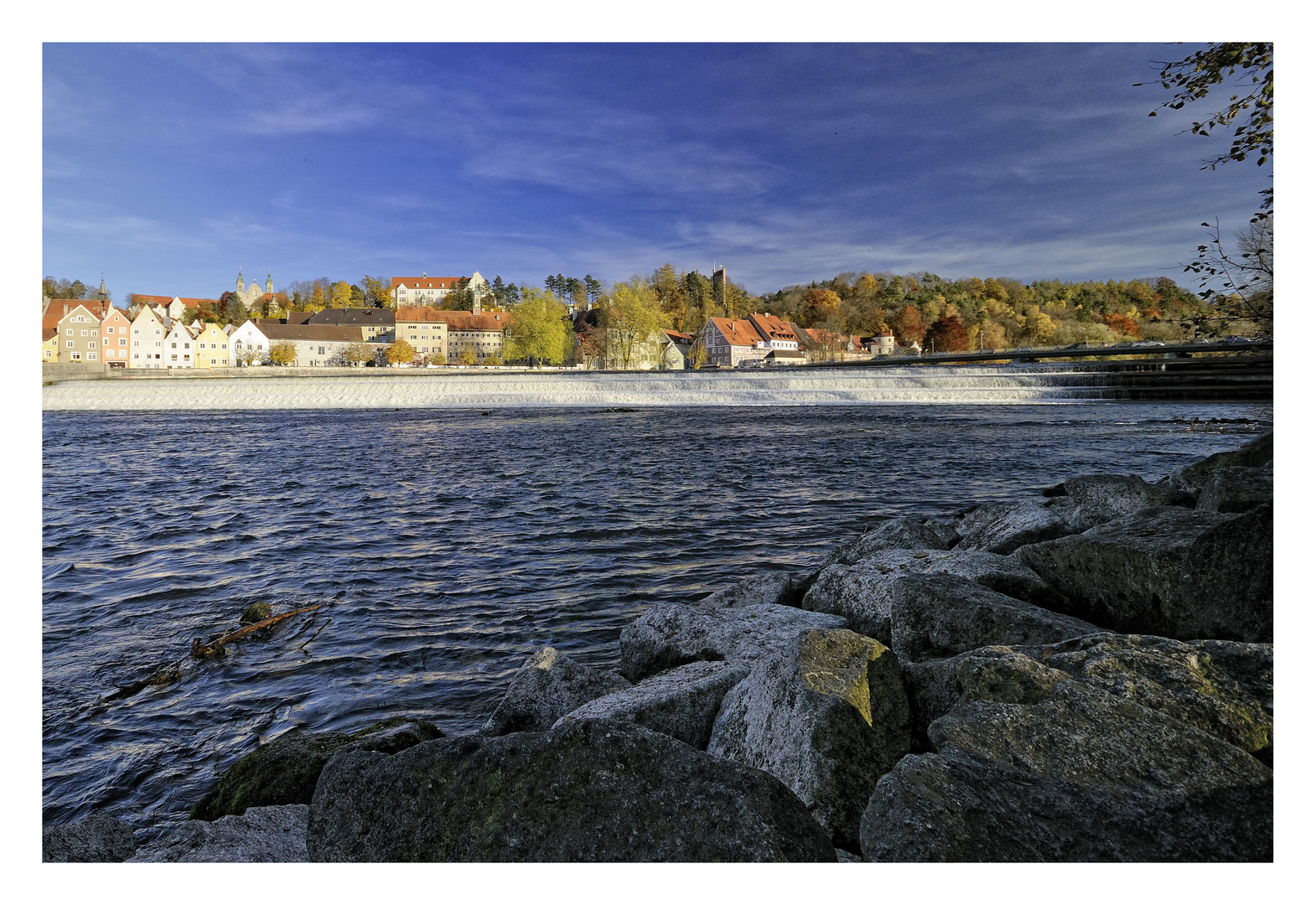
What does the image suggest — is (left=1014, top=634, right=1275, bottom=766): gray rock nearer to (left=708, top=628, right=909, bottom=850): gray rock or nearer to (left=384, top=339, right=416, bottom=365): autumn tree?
(left=708, top=628, right=909, bottom=850): gray rock

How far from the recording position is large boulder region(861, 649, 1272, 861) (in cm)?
188

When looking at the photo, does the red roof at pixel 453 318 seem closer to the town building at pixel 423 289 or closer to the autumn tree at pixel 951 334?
the town building at pixel 423 289

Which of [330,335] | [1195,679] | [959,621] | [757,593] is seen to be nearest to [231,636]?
[757,593]

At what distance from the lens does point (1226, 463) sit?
23.6ft

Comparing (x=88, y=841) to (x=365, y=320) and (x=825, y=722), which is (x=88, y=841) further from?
(x=365, y=320)

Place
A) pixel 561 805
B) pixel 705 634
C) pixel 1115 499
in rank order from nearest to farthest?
pixel 561 805 → pixel 705 634 → pixel 1115 499

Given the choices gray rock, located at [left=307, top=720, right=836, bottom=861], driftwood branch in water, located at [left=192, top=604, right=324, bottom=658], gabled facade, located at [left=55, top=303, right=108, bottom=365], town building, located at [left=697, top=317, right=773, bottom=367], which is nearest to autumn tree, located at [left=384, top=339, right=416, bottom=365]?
town building, located at [left=697, top=317, right=773, bottom=367]

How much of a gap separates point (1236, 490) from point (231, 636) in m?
7.32

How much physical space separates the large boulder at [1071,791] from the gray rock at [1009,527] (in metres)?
4.00

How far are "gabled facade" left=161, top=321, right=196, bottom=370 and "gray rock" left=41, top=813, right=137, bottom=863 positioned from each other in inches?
2752

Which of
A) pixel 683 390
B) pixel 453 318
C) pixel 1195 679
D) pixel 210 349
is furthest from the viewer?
pixel 453 318

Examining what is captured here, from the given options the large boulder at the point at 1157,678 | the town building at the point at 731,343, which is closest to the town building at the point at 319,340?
the town building at the point at 731,343

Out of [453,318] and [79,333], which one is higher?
[453,318]
